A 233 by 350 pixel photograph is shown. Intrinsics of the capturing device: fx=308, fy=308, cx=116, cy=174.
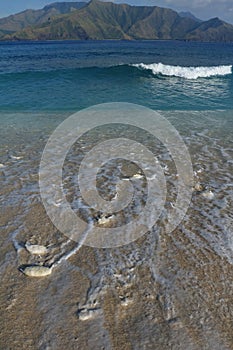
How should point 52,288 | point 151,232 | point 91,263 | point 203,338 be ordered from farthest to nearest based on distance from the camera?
point 151,232
point 91,263
point 52,288
point 203,338

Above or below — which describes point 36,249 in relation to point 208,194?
above

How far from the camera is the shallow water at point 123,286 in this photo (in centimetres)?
287

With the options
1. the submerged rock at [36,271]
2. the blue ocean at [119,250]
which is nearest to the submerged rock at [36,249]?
the blue ocean at [119,250]

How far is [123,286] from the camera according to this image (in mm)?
3471

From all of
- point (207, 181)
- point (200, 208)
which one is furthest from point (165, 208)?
point (207, 181)

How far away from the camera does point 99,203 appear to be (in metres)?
5.42

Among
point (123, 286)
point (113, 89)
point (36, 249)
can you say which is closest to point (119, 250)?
point (123, 286)

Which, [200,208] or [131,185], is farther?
[131,185]

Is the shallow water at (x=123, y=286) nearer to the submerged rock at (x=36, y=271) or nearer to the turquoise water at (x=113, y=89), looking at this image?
the submerged rock at (x=36, y=271)

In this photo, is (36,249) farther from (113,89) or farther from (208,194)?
(113,89)

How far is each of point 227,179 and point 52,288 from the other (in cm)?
432

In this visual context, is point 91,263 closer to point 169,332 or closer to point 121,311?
point 121,311

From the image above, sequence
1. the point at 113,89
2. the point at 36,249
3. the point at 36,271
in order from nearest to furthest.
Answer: the point at 36,271, the point at 36,249, the point at 113,89

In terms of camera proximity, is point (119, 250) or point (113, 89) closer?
point (119, 250)
